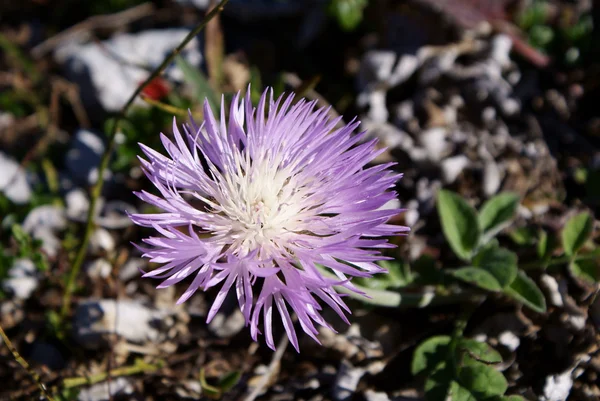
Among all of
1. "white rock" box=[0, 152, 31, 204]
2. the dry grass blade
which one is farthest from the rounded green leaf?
the dry grass blade

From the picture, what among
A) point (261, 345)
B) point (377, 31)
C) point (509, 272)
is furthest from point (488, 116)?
point (261, 345)

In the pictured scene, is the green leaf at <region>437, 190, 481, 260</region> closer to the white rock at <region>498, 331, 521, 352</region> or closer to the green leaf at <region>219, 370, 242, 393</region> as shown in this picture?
the white rock at <region>498, 331, 521, 352</region>

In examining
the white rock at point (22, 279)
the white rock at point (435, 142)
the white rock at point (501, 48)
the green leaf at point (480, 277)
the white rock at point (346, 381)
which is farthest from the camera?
the white rock at point (501, 48)

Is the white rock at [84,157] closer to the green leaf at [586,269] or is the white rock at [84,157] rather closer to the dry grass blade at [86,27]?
the dry grass blade at [86,27]

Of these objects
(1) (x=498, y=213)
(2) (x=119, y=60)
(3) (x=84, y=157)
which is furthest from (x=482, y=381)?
(2) (x=119, y=60)

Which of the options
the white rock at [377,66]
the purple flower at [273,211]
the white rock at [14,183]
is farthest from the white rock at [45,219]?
the white rock at [377,66]

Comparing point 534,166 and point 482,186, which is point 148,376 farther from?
point 534,166
